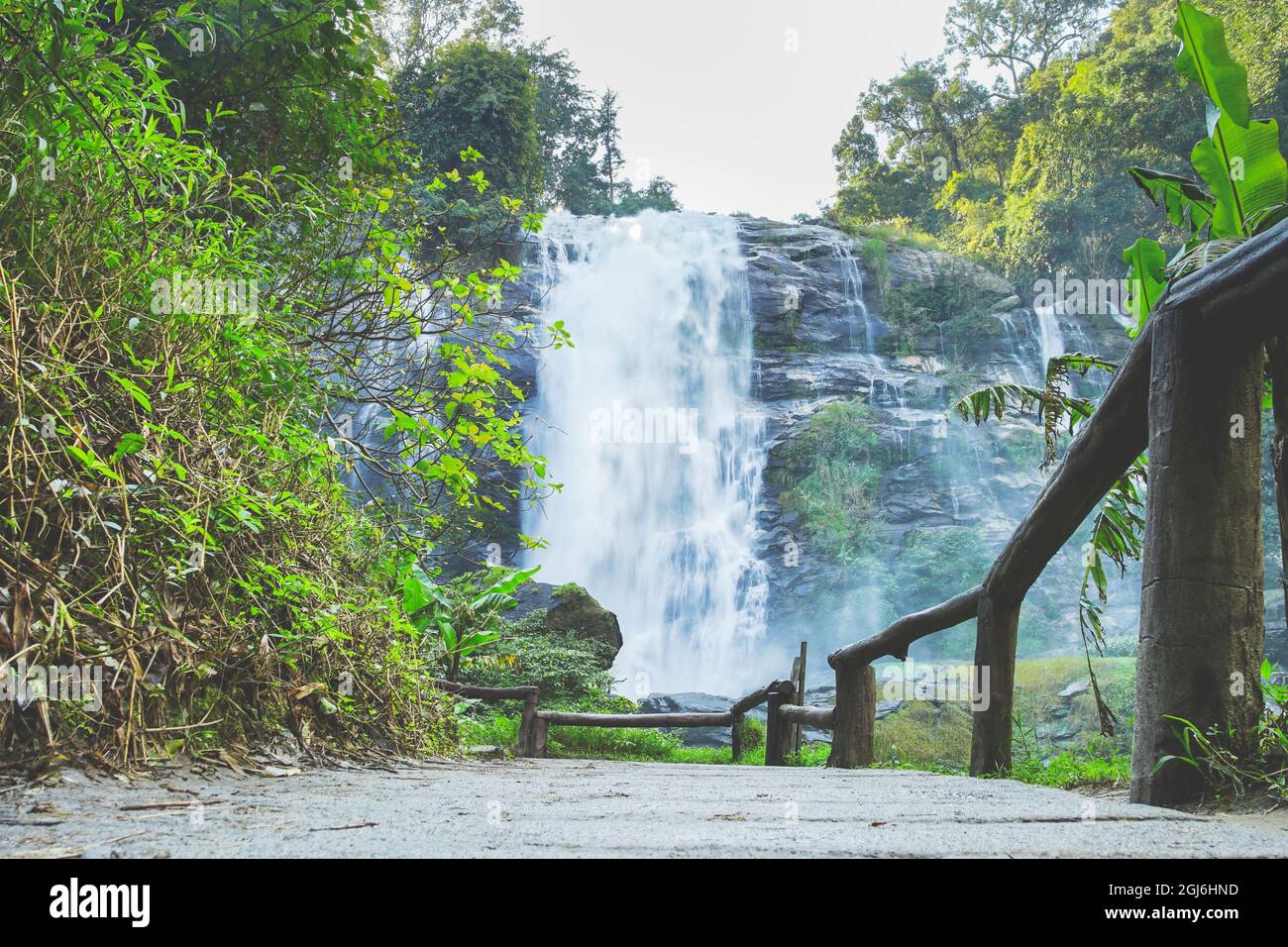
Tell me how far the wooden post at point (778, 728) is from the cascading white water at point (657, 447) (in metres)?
14.8

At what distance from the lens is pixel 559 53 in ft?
125

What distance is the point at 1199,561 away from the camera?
96.3 inches

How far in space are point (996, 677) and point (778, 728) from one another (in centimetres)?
401

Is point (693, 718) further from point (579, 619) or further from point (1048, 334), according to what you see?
point (1048, 334)

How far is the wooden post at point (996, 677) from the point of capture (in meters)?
3.87

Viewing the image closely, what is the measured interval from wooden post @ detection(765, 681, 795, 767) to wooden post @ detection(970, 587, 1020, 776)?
378 centimetres

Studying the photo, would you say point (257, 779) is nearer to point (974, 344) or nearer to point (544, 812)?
point (544, 812)

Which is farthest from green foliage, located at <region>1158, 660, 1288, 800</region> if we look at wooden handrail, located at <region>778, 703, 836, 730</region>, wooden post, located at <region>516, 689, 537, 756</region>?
wooden post, located at <region>516, 689, 537, 756</region>

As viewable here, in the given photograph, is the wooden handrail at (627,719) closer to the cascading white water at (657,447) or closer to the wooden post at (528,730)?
the wooden post at (528,730)

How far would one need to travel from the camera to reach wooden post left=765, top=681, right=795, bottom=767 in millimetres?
7602

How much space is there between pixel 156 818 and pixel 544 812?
808 millimetres

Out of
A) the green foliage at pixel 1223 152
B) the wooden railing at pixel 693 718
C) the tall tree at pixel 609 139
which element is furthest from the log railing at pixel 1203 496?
the tall tree at pixel 609 139
